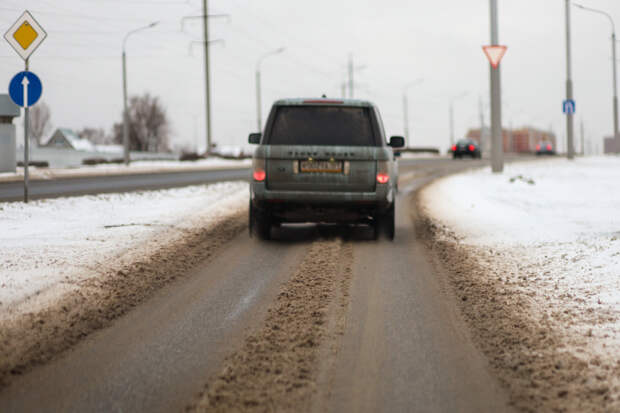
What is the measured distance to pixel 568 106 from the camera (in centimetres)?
3206

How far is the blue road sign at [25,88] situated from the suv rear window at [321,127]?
19.5 feet

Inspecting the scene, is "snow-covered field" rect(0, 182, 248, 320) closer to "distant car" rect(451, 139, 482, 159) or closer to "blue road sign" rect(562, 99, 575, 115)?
"blue road sign" rect(562, 99, 575, 115)

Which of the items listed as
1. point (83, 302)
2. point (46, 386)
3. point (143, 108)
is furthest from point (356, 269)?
point (143, 108)

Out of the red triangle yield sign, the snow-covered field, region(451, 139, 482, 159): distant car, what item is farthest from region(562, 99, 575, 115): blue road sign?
the snow-covered field

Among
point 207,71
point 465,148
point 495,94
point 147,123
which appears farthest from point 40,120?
point 147,123

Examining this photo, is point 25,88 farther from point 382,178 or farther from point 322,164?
point 382,178

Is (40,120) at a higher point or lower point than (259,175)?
higher

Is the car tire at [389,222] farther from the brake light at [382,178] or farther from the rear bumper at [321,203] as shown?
the brake light at [382,178]

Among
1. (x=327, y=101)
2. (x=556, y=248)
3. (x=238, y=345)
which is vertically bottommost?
(x=238, y=345)

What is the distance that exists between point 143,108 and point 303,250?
101m

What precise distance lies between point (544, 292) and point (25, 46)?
10294 millimetres

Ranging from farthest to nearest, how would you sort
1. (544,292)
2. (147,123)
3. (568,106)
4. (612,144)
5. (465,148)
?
(147,123) < (465,148) < (612,144) < (568,106) < (544,292)

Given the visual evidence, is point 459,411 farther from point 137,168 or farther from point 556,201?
→ point 137,168

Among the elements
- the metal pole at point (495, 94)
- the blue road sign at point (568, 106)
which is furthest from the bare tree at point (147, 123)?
the metal pole at point (495, 94)
